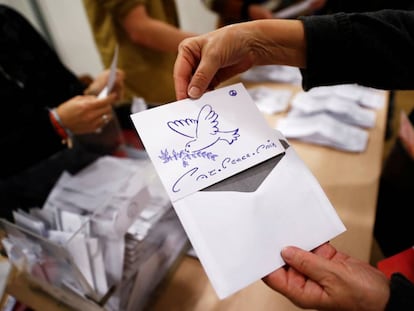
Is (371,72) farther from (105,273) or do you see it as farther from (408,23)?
(105,273)

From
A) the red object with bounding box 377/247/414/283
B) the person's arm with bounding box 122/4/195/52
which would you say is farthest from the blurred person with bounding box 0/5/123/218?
the red object with bounding box 377/247/414/283

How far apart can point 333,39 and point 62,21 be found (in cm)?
200

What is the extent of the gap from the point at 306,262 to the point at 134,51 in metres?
0.92

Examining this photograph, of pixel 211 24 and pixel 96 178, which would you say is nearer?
pixel 96 178

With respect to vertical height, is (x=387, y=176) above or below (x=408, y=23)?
below

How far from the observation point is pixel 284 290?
381mm

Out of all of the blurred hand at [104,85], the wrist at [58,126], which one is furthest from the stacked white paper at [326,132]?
the wrist at [58,126]

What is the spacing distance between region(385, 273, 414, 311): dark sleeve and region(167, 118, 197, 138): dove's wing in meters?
0.33

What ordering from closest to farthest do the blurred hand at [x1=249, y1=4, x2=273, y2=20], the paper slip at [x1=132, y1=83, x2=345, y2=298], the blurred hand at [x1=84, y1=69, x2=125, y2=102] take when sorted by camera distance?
the paper slip at [x1=132, y1=83, x2=345, y2=298]
the blurred hand at [x1=84, y1=69, x2=125, y2=102]
the blurred hand at [x1=249, y1=4, x2=273, y2=20]

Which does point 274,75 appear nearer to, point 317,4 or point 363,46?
point 317,4

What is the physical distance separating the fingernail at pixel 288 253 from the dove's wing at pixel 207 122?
18cm

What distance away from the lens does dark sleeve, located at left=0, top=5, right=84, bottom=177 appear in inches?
32.5

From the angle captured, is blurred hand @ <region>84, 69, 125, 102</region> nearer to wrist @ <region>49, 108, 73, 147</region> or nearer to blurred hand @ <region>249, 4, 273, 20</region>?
wrist @ <region>49, 108, 73, 147</region>

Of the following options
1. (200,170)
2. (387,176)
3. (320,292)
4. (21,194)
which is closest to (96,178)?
(21,194)
